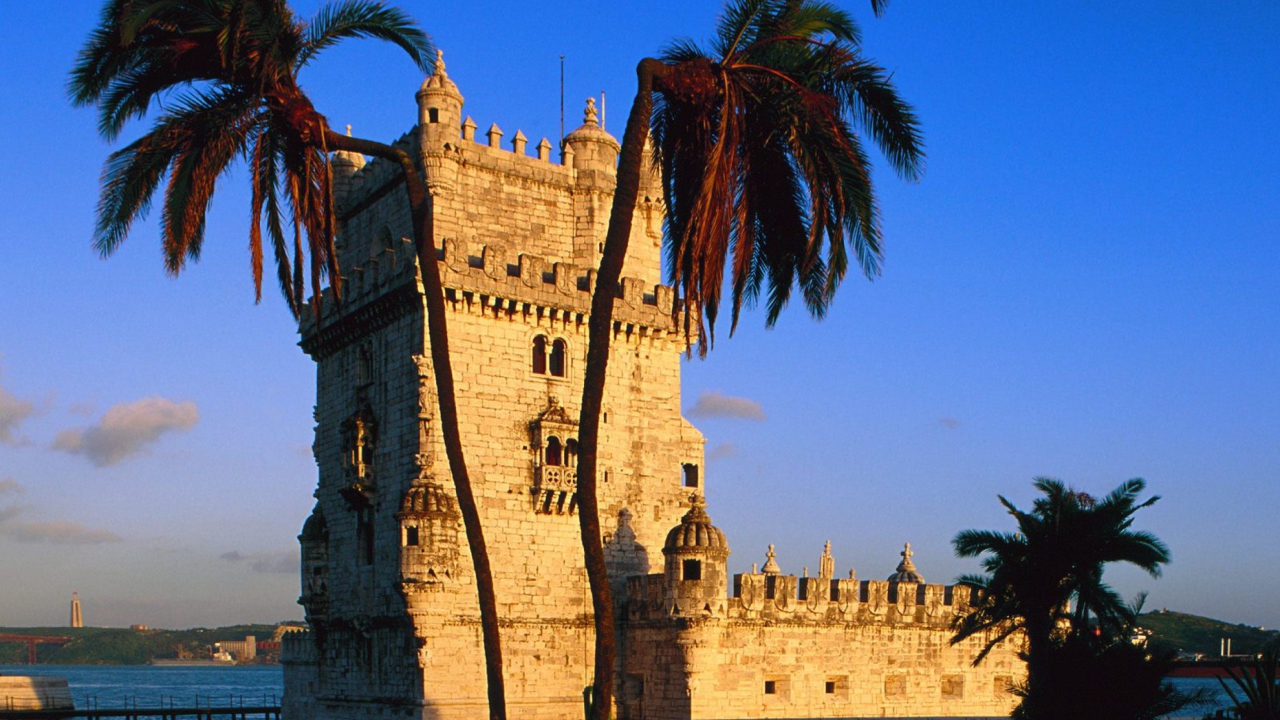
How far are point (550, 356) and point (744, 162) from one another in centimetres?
1813

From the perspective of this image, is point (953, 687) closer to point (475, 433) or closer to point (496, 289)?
point (475, 433)

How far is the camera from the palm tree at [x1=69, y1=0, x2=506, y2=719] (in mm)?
21703

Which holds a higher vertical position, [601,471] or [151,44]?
[151,44]

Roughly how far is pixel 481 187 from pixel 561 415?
22.9 ft

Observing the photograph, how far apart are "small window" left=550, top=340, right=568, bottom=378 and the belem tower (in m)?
0.05

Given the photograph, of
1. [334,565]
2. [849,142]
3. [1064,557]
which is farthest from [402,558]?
[849,142]

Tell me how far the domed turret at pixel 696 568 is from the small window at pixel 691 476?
5063 mm

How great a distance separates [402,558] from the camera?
35.2 m

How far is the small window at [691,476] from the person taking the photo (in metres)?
41.8

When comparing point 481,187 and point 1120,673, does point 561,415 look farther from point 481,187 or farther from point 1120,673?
point 1120,673

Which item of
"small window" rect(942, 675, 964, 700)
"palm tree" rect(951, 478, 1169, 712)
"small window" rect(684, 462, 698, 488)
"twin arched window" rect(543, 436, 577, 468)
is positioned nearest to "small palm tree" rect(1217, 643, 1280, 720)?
"palm tree" rect(951, 478, 1169, 712)

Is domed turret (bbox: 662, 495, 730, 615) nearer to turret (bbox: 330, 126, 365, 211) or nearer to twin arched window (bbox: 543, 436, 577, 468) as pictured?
twin arched window (bbox: 543, 436, 577, 468)

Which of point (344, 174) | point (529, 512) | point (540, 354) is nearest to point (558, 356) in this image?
point (540, 354)

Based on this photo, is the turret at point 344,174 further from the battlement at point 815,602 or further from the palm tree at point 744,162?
the palm tree at point 744,162
